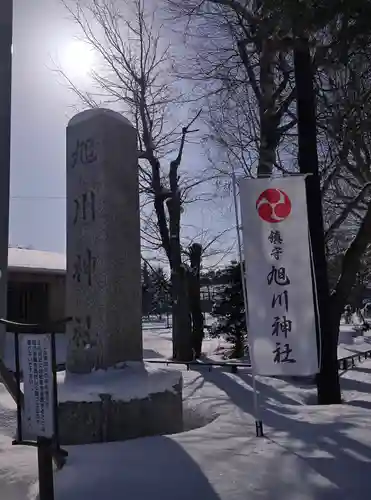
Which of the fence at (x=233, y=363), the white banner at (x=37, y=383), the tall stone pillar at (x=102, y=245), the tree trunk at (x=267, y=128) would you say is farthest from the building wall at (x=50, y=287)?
the white banner at (x=37, y=383)

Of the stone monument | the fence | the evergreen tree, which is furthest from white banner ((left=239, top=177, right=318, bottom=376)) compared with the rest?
the evergreen tree

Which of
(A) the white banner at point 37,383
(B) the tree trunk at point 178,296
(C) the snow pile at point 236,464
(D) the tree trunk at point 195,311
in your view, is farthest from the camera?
(D) the tree trunk at point 195,311

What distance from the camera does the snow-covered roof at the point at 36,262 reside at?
1997 centimetres

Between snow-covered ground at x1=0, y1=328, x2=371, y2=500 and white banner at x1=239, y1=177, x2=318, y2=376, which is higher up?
white banner at x1=239, y1=177, x2=318, y2=376

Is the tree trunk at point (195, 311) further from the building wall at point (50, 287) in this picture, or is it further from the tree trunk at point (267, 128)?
the tree trunk at point (267, 128)

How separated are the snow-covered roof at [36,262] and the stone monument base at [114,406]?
14.6 metres

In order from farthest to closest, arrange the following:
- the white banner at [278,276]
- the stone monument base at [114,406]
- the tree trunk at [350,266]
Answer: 1. the tree trunk at [350,266]
2. the white banner at [278,276]
3. the stone monument base at [114,406]

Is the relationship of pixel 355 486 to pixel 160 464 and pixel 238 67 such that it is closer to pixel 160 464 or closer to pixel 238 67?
pixel 160 464

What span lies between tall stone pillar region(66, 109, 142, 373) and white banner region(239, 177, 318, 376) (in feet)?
4.54

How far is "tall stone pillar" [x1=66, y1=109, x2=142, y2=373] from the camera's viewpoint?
6102mm

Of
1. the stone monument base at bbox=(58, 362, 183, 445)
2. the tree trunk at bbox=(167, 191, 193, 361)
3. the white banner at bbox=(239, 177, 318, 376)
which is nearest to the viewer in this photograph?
the stone monument base at bbox=(58, 362, 183, 445)

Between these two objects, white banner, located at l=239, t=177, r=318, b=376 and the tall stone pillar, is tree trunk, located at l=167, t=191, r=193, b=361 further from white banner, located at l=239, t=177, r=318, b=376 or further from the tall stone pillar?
white banner, located at l=239, t=177, r=318, b=376

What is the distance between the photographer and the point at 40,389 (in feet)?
12.7

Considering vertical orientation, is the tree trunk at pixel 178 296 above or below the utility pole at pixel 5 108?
below
